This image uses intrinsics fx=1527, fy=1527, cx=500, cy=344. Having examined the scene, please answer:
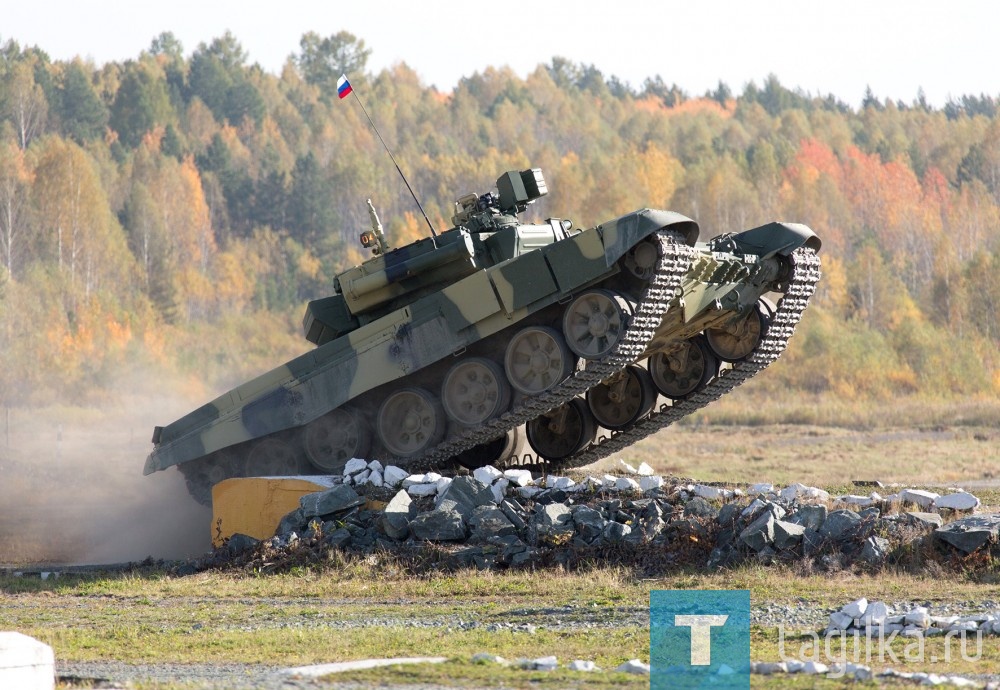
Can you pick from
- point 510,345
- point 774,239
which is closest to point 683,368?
point 774,239

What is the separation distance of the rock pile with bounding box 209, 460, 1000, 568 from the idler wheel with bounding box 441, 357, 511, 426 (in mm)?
1534

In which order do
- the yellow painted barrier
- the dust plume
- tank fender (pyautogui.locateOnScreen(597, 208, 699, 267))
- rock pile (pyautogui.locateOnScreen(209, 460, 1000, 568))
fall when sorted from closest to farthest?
rock pile (pyautogui.locateOnScreen(209, 460, 1000, 568))
tank fender (pyautogui.locateOnScreen(597, 208, 699, 267))
the yellow painted barrier
the dust plume

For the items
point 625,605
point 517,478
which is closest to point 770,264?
point 517,478

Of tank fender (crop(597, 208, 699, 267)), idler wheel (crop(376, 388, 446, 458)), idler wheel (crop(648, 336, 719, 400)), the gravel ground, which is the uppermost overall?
tank fender (crop(597, 208, 699, 267))

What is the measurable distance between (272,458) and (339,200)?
196 ft

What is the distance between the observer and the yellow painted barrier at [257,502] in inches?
770

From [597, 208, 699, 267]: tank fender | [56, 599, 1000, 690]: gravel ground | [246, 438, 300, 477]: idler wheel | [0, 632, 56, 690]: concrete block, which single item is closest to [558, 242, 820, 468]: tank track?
[597, 208, 699, 267]: tank fender

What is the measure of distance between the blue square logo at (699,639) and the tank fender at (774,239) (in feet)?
24.4

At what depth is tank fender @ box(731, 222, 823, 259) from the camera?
69.0 feet

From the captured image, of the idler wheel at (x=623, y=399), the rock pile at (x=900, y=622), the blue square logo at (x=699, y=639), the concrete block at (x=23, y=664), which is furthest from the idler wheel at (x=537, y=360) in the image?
the concrete block at (x=23, y=664)

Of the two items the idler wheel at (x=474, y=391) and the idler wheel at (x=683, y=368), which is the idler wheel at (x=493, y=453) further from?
the idler wheel at (x=683, y=368)

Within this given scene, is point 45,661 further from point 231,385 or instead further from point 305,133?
point 305,133

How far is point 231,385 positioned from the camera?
53938 mm

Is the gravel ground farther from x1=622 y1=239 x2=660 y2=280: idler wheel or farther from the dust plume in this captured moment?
the dust plume
